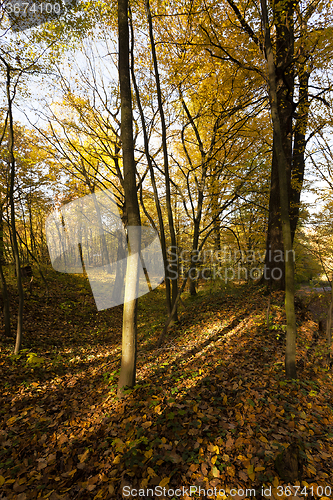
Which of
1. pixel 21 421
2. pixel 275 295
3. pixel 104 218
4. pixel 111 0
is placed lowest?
pixel 21 421

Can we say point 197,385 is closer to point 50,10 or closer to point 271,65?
point 271,65

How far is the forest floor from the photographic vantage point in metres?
2.40

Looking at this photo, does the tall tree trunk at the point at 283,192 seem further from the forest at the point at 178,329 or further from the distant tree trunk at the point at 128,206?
the distant tree trunk at the point at 128,206

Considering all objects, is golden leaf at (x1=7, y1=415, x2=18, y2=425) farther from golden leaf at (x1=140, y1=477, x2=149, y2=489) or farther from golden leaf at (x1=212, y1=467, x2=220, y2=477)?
golden leaf at (x1=212, y1=467, x2=220, y2=477)

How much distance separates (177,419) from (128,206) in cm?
347

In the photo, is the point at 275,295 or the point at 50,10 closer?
the point at 50,10

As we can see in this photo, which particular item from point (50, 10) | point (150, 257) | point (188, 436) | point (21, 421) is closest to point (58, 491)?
point (188, 436)

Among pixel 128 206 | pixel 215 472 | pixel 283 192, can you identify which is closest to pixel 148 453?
pixel 215 472

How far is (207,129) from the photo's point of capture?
31.4 feet

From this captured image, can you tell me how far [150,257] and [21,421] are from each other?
23179 millimetres

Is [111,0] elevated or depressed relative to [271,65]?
elevated

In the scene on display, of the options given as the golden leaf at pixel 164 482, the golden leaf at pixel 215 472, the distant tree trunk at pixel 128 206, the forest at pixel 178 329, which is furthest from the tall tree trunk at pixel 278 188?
the golden leaf at pixel 164 482

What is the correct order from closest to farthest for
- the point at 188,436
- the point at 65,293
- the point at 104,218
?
the point at 188,436 → the point at 65,293 → the point at 104,218

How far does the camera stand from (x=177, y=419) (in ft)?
10.6
